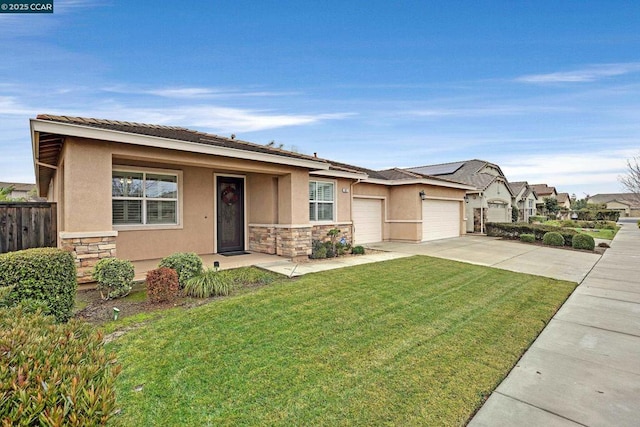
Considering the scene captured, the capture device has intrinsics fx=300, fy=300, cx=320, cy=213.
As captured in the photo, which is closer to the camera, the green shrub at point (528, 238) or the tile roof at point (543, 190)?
the green shrub at point (528, 238)

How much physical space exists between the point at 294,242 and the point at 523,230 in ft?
44.2

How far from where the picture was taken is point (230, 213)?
10.3 metres

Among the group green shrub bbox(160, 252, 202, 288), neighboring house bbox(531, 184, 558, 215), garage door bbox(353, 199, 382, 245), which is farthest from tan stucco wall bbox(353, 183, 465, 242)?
neighboring house bbox(531, 184, 558, 215)

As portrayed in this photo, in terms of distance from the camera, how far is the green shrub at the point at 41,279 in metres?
3.59

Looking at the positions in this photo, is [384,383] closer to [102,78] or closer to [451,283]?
[451,283]

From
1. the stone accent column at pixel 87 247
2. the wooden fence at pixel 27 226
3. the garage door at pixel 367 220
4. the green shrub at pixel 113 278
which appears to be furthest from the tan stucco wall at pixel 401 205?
the wooden fence at pixel 27 226

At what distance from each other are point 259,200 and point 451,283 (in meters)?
6.48

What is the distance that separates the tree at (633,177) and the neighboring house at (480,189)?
9789 millimetres

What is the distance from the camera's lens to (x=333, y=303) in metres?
5.22

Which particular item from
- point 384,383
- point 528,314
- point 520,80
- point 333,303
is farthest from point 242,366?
point 520,80

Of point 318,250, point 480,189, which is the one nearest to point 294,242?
point 318,250

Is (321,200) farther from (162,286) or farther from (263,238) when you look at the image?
(162,286)

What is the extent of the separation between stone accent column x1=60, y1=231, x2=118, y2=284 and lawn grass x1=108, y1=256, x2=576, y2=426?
8.94ft

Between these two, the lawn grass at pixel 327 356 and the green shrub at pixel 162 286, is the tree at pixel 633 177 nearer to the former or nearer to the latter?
the lawn grass at pixel 327 356
